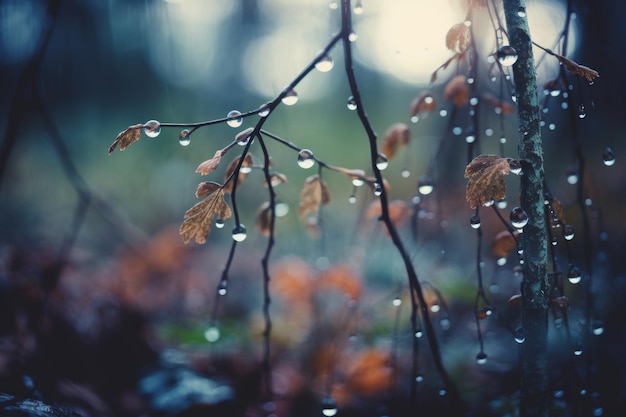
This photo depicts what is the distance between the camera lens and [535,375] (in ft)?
3.48

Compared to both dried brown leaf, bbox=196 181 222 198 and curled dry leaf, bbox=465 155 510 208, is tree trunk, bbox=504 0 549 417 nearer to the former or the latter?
curled dry leaf, bbox=465 155 510 208

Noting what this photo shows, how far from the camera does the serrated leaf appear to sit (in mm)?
954

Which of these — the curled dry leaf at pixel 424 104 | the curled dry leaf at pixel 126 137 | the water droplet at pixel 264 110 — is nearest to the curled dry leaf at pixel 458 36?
the curled dry leaf at pixel 424 104

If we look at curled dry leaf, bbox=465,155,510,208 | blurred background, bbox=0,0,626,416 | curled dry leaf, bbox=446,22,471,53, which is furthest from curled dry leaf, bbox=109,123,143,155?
curled dry leaf, bbox=446,22,471,53

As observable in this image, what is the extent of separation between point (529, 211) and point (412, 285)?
13.6 inches

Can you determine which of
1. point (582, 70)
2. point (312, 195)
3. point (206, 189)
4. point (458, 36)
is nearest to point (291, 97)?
point (206, 189)

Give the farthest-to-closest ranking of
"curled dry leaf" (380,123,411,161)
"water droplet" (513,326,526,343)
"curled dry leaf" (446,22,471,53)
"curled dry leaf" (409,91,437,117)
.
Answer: "curled dry leaf" (380,123,411,161)
"curled dry leaf" (409,91,437,117)
"curled dry leaf" (446,22,471,53)
"water droplet" (513,326,526,343)

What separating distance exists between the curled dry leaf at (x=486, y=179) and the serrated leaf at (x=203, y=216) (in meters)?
0.57

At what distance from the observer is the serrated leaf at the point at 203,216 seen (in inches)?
37.5

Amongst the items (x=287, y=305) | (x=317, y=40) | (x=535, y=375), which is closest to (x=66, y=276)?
(x=287, y=305)

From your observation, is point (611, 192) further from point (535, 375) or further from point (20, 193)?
point (20, 193)

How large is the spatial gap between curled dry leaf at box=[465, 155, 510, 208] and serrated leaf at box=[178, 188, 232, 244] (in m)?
0.57

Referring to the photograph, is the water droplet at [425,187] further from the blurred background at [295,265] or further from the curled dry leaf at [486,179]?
the curled dry leaf at [486,179]

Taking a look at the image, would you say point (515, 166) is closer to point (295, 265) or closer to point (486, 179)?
point (486, 179)
